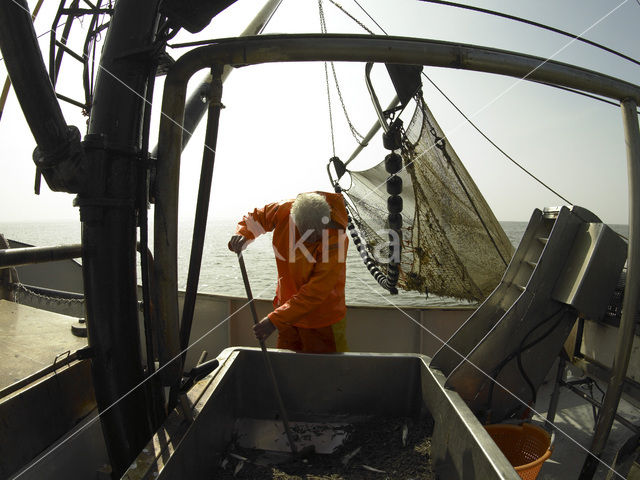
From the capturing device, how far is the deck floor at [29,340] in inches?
78.6

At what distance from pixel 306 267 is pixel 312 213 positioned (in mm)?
420

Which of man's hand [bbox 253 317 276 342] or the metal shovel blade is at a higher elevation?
man's hand [bbox 253 317 276 342]

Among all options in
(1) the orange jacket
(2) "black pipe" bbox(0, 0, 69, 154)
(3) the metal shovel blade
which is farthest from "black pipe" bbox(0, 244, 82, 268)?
(3) the metal shovel blade

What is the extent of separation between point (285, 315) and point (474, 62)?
5.98ft

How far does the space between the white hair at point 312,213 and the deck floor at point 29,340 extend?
1.51 meters

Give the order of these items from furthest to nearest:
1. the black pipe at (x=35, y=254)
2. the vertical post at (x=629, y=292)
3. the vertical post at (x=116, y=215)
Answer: the vertical post at (x=629, y=292)
the vertical post at (x=116, y=215)
the black pipe at (x=35, y=254)

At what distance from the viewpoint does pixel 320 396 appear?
2447 mm

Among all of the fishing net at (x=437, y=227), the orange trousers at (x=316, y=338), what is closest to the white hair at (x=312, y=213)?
the orange trousers at (x=316, y=338)

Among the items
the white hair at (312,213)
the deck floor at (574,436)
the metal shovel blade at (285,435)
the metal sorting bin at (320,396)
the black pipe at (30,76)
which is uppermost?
the black pipe at (30,76)

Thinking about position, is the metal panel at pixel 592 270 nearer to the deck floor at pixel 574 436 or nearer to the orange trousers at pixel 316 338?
the deck floor at pixel 574 436

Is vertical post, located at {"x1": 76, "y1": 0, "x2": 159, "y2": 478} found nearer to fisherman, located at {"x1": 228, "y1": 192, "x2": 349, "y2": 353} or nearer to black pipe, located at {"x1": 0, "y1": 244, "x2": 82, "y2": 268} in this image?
black pipe, located at {"x1": 0, "y1": 244, "x2": 82, "y2": 268}

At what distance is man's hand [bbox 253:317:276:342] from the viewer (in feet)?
8.08

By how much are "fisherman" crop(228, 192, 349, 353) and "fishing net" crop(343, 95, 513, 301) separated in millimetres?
2899

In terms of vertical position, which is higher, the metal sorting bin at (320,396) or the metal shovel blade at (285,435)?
the metal sorting bin at (320,396)
